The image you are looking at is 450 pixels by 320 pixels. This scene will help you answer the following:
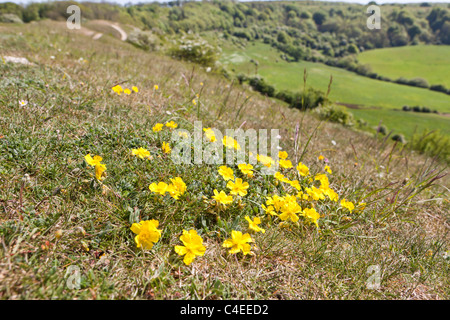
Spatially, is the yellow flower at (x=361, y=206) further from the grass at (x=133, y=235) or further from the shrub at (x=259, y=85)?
the shrub at (x=259, y=85)

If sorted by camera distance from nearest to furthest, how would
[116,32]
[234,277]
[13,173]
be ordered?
[234,277]
[13,173]
[116,32]

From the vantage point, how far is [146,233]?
150 cm

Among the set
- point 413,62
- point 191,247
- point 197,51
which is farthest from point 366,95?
point 413,62

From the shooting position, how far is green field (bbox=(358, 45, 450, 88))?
6696 centimetres

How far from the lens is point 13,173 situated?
1.82 meters

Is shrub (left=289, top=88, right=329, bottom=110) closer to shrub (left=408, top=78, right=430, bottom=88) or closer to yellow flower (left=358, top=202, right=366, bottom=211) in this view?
yellow flower (left=358, top=202, right=366, bottom=211)

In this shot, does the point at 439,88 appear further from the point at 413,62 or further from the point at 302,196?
the point at 302,196

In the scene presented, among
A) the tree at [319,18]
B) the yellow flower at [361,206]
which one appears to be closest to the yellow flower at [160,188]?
the yellow flower at [361,206]

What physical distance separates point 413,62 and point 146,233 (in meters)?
106

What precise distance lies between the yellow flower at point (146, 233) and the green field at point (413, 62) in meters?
80.7

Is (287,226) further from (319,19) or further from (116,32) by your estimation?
(319,19)

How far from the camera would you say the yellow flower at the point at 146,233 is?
1.48 metres
